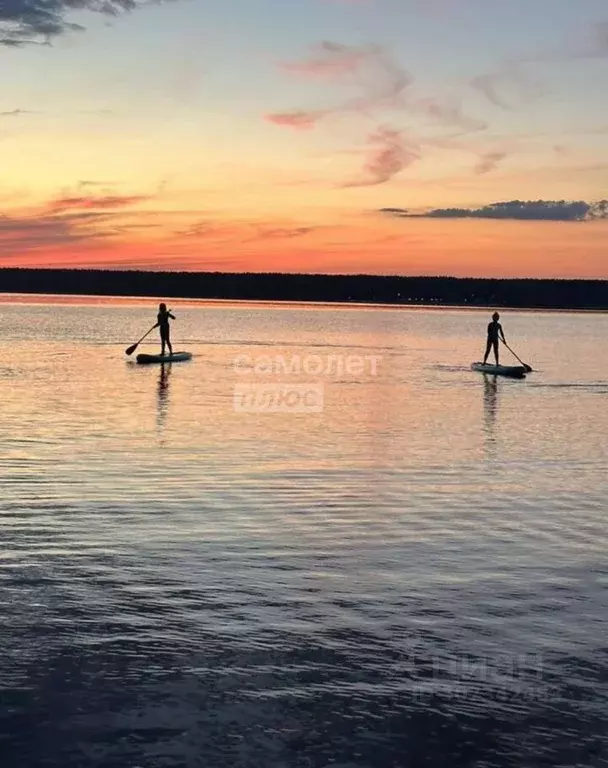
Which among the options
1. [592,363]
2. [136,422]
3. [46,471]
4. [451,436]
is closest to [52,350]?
[592,363]

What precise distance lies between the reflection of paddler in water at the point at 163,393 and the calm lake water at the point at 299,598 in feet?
7.11

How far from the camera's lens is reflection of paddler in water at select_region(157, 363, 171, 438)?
25.2 metres

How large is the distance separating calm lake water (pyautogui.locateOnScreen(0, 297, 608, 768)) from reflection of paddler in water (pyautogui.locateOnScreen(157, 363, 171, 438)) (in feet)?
7.11

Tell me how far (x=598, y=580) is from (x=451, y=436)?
41.4 ft

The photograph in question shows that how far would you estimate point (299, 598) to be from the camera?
10.1 m

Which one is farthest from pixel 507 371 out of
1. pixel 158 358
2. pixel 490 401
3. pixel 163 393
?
pixel 163 393

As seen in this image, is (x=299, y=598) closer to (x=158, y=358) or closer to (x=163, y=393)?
(x=163, y=393)

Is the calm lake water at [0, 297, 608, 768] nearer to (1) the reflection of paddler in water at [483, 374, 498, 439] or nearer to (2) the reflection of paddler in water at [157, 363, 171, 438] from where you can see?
(2) the reflection of paddler in water at [157, 363, 171, 438]

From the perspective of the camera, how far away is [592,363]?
57062 millimetres

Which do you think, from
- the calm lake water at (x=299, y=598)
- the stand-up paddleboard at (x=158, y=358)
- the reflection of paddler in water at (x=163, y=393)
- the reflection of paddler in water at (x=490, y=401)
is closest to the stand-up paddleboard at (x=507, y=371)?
the reflection of paddler in water at (x=490, y=401)

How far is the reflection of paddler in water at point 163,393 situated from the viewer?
25.2 metres

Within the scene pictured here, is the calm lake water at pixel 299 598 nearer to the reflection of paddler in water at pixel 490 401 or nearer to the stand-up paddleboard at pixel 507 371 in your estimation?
the reflection of paddler in water at pixel 490 401

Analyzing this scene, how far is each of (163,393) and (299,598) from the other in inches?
890

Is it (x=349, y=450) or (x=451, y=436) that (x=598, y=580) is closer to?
(x=349, y=450)
